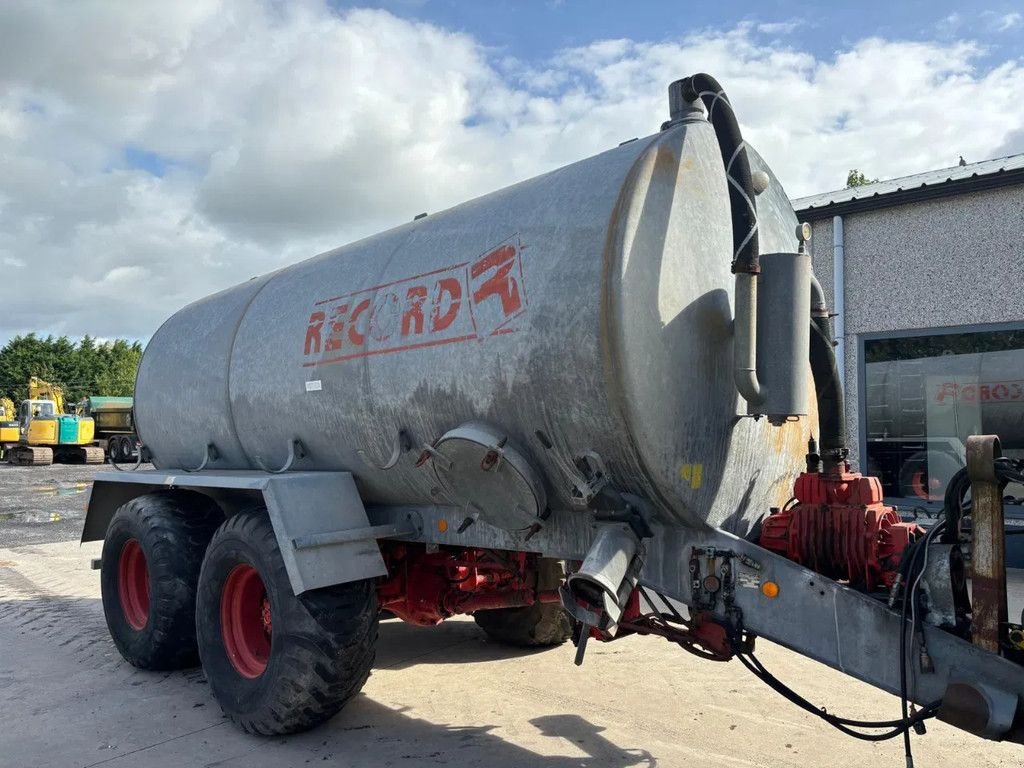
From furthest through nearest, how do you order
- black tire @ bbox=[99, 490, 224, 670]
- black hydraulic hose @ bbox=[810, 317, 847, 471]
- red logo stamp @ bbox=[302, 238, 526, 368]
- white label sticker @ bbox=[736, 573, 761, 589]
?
black tire @ bbox=[99, 490, 224, 670] < black hydraulic hose @ bbox=[810, 317, 847, 471] < red logo stamp @ bbox=[302, 238, 526, 368] < white label sticker @ bbox=[736, 573, 761, 589]

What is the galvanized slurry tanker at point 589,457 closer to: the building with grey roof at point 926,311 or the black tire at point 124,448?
the building with grey roof at point 926,311

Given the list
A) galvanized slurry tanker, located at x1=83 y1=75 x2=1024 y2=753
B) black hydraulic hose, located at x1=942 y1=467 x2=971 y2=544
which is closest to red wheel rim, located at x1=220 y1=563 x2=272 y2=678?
galvanized slurry tanker, located at x1=83 y1=75 x2=1024 y2=753

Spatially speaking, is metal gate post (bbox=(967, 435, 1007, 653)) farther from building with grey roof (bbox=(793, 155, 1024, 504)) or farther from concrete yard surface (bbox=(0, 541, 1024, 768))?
building with grey roof (bbox=(793, 155, 1024, 504))

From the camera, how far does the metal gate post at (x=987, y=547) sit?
297 cm

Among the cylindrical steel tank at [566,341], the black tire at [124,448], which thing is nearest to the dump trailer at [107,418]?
the black tire at [124,448]

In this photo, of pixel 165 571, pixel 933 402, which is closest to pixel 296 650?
pixel 165 571

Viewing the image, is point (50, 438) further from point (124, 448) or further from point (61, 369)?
point (61, 369)

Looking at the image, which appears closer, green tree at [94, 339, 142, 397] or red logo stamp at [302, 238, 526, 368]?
red logo stamp at [302, 238, 526, 368]

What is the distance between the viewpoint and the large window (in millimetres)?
9094

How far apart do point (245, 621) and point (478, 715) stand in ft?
4.81

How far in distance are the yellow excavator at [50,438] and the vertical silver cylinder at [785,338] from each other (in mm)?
33081

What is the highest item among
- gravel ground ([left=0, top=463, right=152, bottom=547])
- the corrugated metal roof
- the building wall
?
the corrugated metal roof

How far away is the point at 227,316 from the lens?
238 inches

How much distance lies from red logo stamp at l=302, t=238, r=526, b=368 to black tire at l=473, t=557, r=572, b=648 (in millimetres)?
2514
